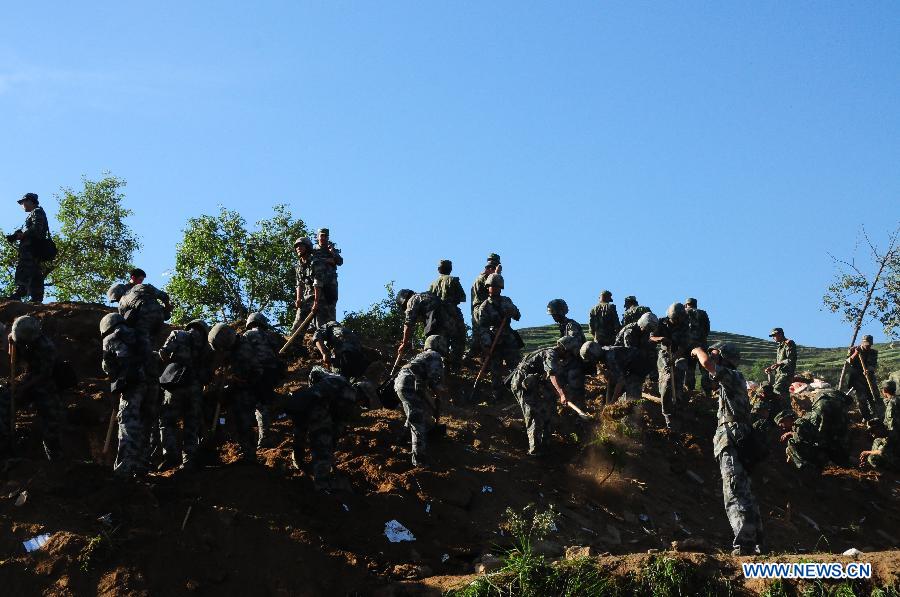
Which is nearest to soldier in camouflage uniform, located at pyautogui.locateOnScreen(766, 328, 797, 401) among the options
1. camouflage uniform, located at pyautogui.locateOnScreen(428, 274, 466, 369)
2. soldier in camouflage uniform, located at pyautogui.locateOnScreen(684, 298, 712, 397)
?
soldier in camouflage uniform, located at pyautogui.locateOnScreen(684, 298, 712, 397)

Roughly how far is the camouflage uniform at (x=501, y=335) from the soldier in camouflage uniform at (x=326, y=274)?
9.06 ft

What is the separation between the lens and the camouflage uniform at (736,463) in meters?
10.2

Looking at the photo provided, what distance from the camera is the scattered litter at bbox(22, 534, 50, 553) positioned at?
952 cm

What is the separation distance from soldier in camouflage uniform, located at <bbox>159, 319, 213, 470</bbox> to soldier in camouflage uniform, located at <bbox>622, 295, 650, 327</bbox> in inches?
351

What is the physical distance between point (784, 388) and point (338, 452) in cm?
1072

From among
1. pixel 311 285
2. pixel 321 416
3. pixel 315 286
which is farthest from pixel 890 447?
pixel 311 285

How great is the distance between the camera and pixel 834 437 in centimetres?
1551

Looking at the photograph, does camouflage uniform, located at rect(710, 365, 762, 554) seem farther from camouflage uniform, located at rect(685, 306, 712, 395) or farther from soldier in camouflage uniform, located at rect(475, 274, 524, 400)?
camouflage uniform, located at rect(685, 306, 712, 395)

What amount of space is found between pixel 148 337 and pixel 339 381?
98.4 inches

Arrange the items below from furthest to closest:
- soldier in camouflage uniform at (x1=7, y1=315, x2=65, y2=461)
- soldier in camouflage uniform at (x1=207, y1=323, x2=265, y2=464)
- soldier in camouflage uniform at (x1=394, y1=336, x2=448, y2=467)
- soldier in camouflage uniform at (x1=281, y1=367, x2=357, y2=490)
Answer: soldier in camouflage uniform at (x1=394, y1=336, x2=448, y2=467)
soldier in camouflage uniform at (x1=207, y1=323, x2=265, y2=464)
soldier in camouflage uniform at (x1=7, y1=315, x2=65, y2=461)
soldier in camouflage uniform at (x1=281, y1=367, x2=357, y2=490)

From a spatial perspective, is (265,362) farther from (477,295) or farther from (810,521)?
(810,521)

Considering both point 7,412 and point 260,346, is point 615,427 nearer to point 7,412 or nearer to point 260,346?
point 260,346

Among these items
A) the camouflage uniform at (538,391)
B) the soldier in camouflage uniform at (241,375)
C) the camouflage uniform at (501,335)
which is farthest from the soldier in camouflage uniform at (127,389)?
the camouflage uniform at (501,335)

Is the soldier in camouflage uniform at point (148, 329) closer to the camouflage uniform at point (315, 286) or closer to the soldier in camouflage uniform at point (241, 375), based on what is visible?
the soldier in camouflage uniform at point (241, 375)
